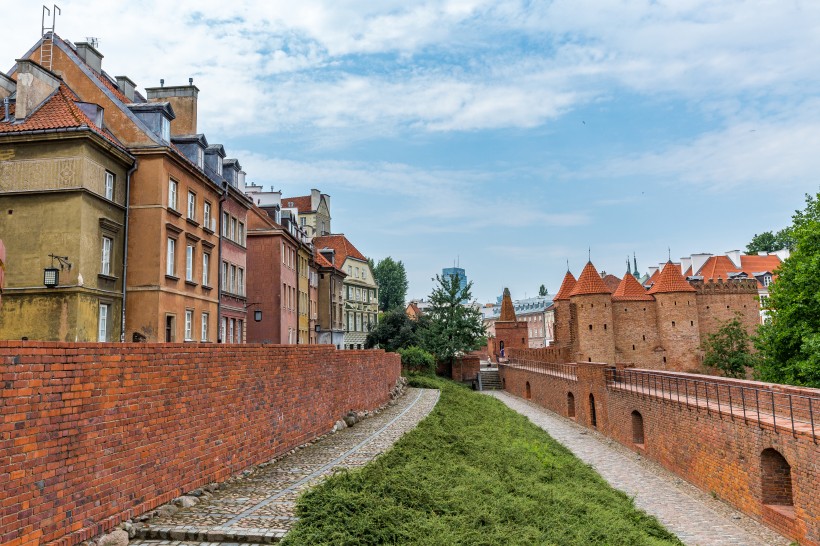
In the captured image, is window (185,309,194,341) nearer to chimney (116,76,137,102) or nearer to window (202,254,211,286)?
window (202,254,211,286)

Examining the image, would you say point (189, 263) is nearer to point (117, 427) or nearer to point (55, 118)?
point (55, 118)

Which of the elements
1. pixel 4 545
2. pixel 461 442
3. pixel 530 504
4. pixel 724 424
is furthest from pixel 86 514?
pixel 724 424

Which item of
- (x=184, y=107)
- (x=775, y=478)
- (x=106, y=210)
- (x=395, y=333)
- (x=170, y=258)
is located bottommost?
(x=775, y=478)

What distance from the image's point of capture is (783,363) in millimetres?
28047

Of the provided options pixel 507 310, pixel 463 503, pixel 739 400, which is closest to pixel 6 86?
pixel 463 503

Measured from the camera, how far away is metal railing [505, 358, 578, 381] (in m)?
34.0

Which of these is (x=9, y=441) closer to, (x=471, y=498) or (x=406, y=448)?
(x=471, y=498)

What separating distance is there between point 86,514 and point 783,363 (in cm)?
3017

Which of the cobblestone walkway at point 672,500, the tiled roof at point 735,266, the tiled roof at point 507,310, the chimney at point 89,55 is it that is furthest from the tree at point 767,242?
the chimney at point 89,55

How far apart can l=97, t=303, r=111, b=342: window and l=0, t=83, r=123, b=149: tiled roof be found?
5.24 m

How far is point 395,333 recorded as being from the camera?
1905 inches

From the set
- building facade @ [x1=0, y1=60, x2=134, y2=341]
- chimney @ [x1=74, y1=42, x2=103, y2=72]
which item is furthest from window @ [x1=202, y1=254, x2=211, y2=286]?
chimney @ [x1=74, y1=42, x2=103, y2=72]

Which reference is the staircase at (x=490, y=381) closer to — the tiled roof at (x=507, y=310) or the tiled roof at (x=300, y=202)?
the tiled roof at (x=507, y=310)

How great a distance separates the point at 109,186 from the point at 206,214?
18.1 feet
